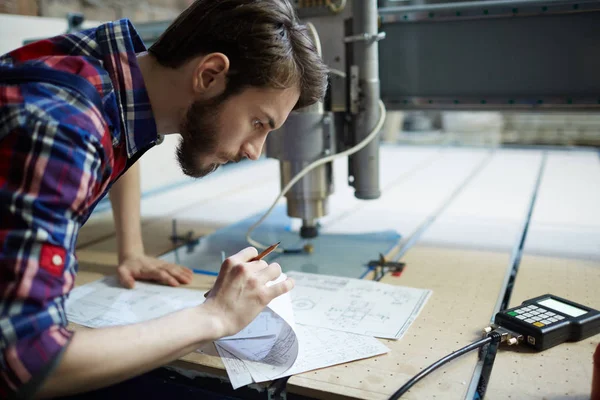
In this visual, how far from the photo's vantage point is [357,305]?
930 mm

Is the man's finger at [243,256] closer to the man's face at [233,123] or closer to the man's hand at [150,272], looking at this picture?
the man's face at [233,123]

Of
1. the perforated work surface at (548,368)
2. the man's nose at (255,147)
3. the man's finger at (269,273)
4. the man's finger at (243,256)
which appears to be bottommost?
the perforated work surface at (548,368)

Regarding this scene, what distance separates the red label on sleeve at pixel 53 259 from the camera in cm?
57

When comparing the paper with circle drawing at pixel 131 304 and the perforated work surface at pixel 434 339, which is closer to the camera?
the perforated work surface at pixel 434 339

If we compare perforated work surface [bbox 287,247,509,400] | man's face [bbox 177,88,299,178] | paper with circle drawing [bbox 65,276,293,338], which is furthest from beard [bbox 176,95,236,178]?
perforated work surface [bbox 287,247,509,400]

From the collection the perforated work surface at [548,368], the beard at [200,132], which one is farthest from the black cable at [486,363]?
the beard at [200,132]

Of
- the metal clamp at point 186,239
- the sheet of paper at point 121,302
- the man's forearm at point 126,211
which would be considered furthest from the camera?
the metal clamp at point 186,239

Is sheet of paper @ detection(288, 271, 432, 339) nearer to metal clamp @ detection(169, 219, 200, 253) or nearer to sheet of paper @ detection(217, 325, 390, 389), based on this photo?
sheet of paper @ detection(217, 325, 390, 389)

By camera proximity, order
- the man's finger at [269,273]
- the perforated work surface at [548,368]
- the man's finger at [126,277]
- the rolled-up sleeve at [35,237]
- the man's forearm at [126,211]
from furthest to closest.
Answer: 1. the man's forearm at [126,211]
2. the man's finger at [126,277]
3. the man's finger at [269,273]
4. the perforated work surface at [548,368]
5. the rolled-up sleeve at [35,237]

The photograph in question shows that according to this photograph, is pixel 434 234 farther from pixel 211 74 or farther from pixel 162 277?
pixel 211 74

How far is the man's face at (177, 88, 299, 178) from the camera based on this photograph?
2.60 feet

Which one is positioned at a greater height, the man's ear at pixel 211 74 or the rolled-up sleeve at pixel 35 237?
the man's ear at pixel 211 74

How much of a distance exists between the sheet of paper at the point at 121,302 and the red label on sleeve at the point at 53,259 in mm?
320

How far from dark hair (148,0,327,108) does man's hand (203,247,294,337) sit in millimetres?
257
